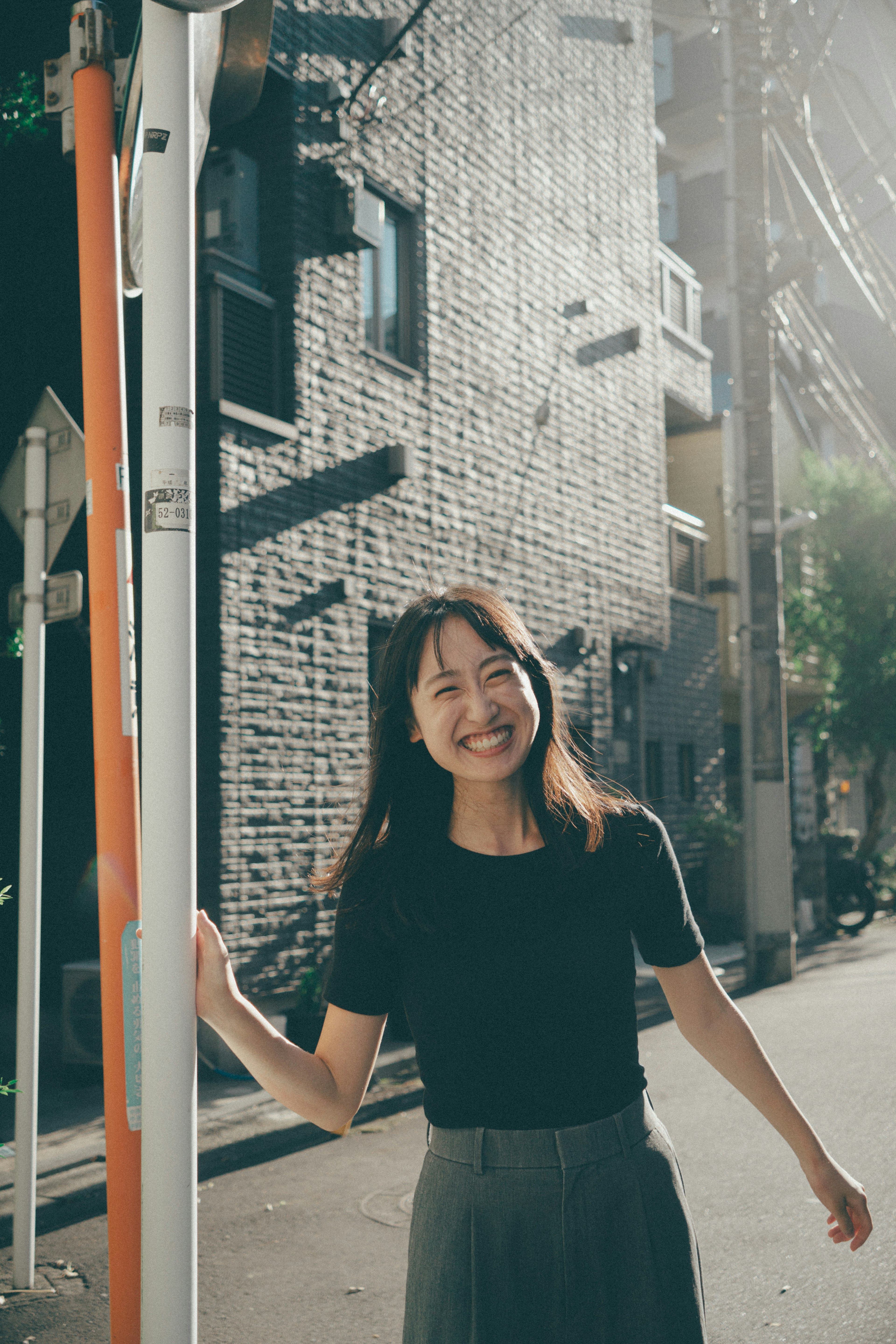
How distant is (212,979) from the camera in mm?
1743

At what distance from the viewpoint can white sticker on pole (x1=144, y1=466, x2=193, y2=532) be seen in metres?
1.80

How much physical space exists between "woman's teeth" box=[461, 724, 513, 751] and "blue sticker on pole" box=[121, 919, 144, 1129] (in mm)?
670

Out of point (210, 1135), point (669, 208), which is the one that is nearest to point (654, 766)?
point (210, 1135)

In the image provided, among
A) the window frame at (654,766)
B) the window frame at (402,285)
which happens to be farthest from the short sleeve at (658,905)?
the window frame at (654,766)

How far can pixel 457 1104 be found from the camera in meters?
1.84

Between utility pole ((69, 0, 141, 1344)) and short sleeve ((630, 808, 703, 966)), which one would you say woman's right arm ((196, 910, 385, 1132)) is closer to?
→ utility pole ((69, 0, 141, 1344))

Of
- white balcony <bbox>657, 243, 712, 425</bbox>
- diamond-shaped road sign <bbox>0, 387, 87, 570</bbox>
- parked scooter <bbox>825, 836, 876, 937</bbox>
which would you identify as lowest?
parked scooter <bbox>825, 836, 876, 937</bbox>

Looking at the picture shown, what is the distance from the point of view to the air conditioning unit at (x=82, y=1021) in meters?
7.18

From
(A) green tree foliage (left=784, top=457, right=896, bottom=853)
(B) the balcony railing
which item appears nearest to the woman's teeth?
(B) the balcony railing

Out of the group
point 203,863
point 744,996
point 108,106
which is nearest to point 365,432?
point 203,863

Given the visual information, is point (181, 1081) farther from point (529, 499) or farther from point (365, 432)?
point (529, 499)

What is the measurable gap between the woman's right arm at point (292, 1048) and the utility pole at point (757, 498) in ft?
31.8

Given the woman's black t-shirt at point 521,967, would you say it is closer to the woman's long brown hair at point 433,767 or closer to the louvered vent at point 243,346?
the woman's long brown hair at point 433,767

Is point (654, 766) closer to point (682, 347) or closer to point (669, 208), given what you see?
point (682, 347)
